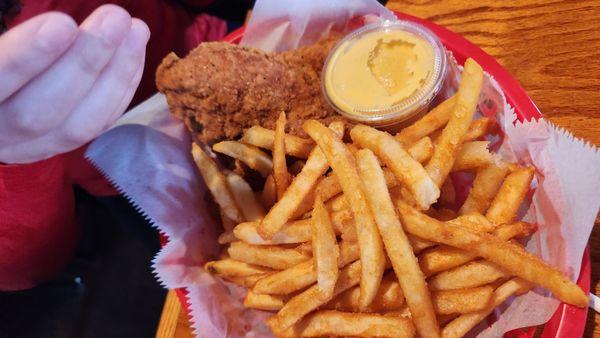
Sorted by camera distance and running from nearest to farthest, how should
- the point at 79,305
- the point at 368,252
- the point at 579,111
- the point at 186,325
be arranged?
the point at 368,252, the point at 579,111, the point at 186,325, the point at 79,305

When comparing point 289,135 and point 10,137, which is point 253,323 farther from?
point 10,137

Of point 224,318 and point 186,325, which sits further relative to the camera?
point 186,325

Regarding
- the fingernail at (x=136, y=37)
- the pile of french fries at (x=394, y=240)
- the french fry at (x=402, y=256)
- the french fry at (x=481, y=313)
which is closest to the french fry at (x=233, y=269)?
the pile of french fries at (x=394, y=240)

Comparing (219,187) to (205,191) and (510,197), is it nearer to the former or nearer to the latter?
(205,191)

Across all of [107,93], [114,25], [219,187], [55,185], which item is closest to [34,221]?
[55,185]

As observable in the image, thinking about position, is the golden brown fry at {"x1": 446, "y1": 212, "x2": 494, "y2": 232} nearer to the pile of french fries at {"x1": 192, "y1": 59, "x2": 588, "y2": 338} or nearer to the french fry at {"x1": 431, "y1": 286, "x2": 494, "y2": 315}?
the pile of french fries at {"x1": 192, "y1": 59, "x2": 588, "y2": 338}

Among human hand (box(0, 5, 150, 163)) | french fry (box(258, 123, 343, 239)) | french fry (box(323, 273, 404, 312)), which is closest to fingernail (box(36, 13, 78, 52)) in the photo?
human hand (box(0, 5, 150, 163))

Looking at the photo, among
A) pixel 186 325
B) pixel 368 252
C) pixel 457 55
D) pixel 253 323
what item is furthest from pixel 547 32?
pixel 186 325
